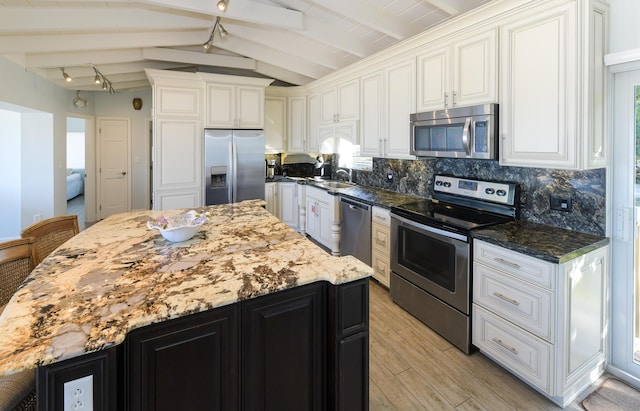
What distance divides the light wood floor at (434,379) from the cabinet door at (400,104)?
1742 mm

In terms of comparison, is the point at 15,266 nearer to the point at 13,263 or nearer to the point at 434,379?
the point at 13,263

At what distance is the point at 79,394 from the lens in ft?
3.01

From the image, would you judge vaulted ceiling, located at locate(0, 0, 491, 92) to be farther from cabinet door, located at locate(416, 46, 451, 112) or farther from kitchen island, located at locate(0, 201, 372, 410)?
kitchen island, located at locate(0, 201, 372, 410)

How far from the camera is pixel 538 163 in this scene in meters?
2.17

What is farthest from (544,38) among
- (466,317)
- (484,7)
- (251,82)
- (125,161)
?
(125,161)

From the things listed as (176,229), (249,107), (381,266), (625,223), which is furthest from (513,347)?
(249,107)

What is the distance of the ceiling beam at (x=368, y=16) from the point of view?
2.80 m

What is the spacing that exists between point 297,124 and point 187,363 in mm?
4805

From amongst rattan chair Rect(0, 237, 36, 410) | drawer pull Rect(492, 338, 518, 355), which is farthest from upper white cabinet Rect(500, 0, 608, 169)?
rattan chair Rect(0, 237, 36, 410)

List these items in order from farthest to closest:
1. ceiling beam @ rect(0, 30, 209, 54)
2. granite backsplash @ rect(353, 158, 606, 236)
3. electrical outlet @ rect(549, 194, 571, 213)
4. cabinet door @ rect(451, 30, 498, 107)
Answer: ceiling beam @ rect(0, 30, 209, 54)
cabinet door @ rect(451, 30, 498, 107)
electrical outlet @ rect(549, 194, 571, 213)
granite backsplash @ rect(353, 158, 606, 236)

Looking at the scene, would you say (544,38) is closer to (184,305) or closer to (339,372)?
(339,372)

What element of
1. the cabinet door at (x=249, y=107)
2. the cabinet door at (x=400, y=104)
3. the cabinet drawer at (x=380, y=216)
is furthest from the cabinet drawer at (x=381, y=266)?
the cabinet door at (x=249, y=107)

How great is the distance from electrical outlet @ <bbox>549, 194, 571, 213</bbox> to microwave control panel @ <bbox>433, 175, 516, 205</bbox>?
26 centimetres

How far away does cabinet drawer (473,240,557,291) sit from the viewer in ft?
5.96
